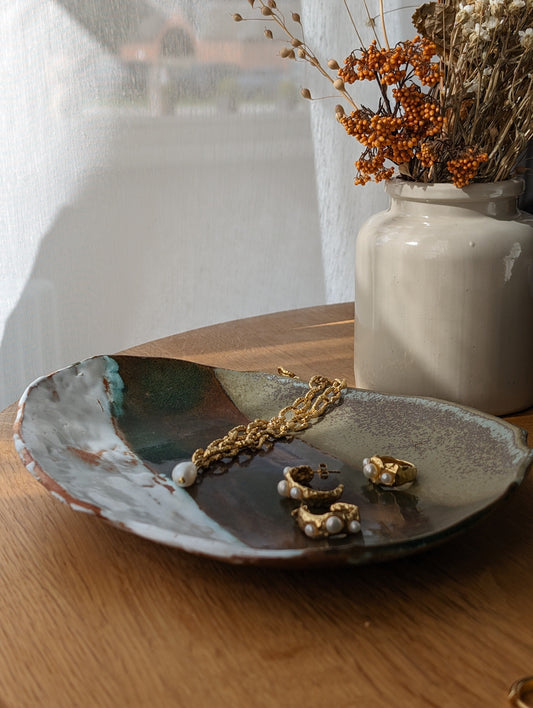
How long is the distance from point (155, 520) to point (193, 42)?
117cm

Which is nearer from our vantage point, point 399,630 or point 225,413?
point 399,630

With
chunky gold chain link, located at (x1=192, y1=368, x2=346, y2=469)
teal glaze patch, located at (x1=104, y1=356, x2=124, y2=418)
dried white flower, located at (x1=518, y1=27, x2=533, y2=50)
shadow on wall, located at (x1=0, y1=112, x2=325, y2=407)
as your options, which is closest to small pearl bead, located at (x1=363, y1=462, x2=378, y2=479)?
chunky gold chain link, located at (x1=192, y1=368, x2=346, y2=469)

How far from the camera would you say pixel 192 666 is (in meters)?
0.43

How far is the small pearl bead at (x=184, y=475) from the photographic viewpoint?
579 millimetres

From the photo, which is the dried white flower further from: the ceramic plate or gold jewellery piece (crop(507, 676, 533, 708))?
gold jewellery piece (crop(507, 676, 533, 708))

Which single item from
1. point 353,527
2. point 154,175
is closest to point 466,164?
point 353,527

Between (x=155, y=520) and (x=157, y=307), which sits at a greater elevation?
(x=155, y=520)

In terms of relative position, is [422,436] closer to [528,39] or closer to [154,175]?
[528,39]

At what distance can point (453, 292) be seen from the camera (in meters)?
0.71

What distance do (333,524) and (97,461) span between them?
0.20 meters

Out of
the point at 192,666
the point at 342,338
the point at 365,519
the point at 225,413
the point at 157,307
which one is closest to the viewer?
the point at 192,666

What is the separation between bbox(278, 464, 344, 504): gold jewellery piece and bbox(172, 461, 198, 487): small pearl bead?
0.06m

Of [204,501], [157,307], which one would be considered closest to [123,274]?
[157,307]

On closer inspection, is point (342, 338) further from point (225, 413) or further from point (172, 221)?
point (172, 221)
